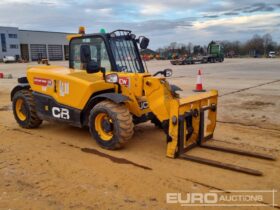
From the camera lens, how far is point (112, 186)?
4.23m

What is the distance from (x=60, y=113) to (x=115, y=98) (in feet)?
4.93

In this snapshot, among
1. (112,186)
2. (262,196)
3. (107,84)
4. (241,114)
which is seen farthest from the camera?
(241,114)

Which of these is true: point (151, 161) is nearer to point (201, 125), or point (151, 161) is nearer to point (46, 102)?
point (201, 125)

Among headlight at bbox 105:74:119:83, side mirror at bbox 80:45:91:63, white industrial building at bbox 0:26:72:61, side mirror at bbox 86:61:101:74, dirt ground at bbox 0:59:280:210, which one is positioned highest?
white industrial building at bbox 0:26:72:61

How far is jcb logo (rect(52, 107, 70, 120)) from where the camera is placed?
20.5 ft

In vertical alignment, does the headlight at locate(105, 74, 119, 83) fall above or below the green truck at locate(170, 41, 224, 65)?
below

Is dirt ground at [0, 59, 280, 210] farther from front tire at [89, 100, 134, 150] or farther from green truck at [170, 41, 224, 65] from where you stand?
green truck at [170, 41, 224, 65]

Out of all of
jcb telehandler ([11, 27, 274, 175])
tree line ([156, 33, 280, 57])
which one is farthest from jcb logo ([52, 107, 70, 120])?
tree line ([156, 33, 280, 57])

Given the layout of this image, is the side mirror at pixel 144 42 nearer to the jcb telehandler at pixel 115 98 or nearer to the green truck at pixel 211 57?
the jcb telehandler at pixel 115 98

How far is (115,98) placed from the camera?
18.0 ft

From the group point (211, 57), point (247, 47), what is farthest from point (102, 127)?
Answer: point (247, 47)

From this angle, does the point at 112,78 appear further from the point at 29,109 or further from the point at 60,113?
the point at 29,109

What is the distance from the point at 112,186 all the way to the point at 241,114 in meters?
5.66

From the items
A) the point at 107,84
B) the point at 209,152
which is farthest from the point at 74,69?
the point at 209,152
